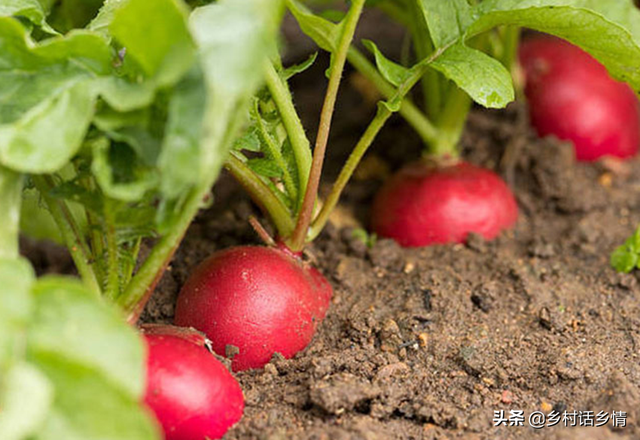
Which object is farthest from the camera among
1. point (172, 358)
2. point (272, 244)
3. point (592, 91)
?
point (592, 91)

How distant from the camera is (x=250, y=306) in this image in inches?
61.1

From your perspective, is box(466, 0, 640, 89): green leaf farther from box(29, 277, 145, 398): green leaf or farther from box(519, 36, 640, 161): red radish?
box(29, 277, 145, 398): green leaf

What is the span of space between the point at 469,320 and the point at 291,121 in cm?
58

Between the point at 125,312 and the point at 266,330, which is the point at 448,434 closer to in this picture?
the point at 266,330

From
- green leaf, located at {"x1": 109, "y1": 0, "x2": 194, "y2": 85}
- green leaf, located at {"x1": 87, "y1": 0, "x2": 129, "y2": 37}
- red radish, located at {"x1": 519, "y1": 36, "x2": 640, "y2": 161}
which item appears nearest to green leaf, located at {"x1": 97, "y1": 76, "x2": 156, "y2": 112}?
green leaf, located at {"x1": 109, "y1": 0, "x2": 194, "y2": 85}

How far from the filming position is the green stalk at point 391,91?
78.4 inches

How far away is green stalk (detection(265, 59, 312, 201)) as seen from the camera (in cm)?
148

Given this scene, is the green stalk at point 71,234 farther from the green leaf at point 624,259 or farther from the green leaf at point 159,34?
the green leaf at point 624,259

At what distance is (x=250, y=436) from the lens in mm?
1313

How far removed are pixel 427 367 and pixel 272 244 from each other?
1.51 ft

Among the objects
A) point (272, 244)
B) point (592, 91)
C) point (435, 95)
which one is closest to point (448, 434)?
point (272, 244)

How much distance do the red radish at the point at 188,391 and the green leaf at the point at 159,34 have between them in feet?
1.57

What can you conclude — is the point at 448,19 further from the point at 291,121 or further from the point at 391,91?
the point at 291,121

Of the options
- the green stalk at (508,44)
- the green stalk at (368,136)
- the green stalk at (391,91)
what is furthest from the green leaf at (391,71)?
the green stalk at (508,44)
